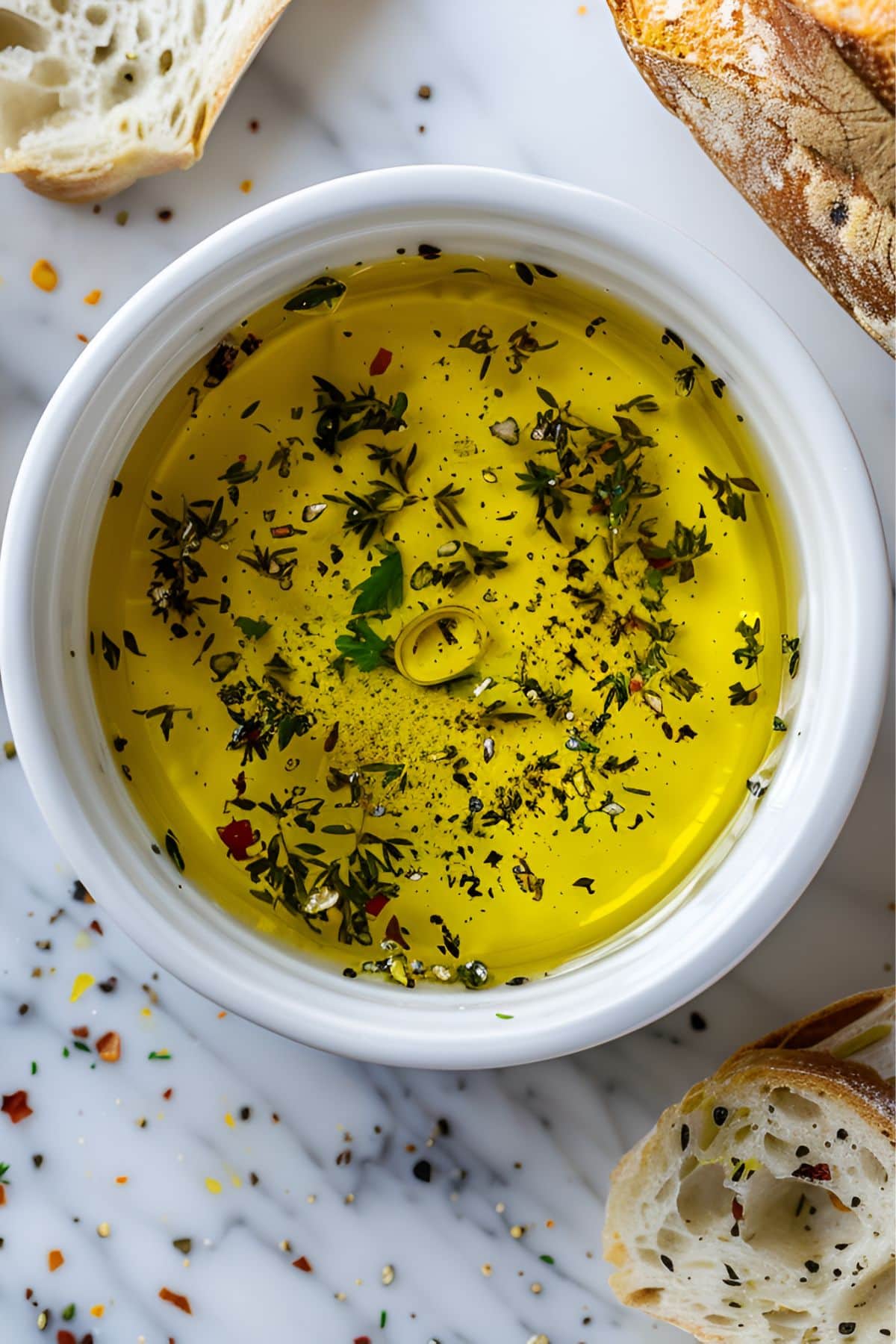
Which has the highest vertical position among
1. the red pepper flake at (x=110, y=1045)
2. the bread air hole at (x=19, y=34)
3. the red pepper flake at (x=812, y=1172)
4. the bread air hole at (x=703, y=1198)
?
the bread air hole at (x=19, y=34)

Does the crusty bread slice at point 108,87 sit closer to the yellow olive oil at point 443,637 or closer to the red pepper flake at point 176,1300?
the yellow olive oil at point 443,637

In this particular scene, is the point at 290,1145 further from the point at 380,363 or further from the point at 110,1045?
the point at 380,363

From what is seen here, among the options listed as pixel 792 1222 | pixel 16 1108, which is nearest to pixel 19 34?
pixel 16 1108

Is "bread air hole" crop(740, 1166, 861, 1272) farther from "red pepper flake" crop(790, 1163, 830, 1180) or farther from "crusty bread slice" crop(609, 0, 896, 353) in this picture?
"crusty bread slice" crop(609, 0, 896, 353)

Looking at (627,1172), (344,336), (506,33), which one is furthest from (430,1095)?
(506,33)

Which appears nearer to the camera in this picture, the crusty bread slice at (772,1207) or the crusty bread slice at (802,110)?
the crusty bread slice at (802,110)

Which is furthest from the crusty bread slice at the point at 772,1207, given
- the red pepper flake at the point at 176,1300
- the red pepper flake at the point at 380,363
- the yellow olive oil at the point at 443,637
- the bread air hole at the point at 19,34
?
the bread air hole at the point at 19,34
